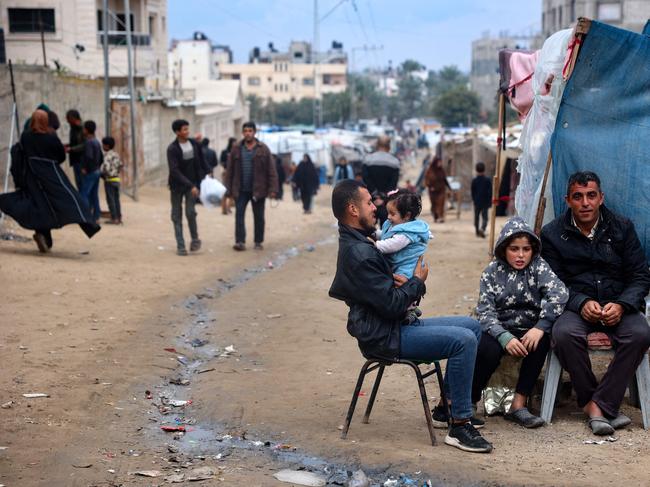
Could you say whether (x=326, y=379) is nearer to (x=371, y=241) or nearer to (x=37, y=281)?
(x=371, y=241)

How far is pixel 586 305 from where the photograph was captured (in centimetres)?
594

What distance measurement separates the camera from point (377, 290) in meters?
5.36

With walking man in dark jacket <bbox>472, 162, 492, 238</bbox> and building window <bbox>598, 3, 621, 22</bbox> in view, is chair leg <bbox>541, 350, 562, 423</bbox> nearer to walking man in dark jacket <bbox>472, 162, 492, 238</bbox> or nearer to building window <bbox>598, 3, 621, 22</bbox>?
walking man in dark jacket <bbox>472, 162, 492, 238</bbox>

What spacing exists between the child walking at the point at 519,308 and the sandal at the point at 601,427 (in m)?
0.32

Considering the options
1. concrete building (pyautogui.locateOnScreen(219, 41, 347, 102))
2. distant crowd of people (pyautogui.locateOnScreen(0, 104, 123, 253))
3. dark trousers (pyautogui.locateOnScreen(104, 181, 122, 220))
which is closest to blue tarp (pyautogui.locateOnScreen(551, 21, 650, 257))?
distant crowd of people (pyautogui.locateOnScreen(0, 104, 123, 253))

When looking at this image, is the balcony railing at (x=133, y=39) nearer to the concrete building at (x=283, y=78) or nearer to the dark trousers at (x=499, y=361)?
the dark trousers at (x=499, y=361)

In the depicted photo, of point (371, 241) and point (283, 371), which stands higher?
point (371, 241)

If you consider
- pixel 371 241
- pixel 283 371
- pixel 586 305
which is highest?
pixel 371 241

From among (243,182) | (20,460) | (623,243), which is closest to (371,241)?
(623,243)

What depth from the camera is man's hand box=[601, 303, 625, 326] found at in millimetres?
5863

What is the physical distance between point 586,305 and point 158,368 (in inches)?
135

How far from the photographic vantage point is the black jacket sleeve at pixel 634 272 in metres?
5.97

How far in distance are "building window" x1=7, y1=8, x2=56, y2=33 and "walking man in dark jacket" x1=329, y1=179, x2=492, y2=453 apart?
1467 inches

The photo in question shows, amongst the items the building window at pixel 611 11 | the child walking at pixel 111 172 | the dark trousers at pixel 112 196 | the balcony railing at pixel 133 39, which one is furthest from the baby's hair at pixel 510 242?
the building window at pixel 611 11
